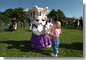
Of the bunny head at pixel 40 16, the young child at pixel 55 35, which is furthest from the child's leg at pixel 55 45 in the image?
the bunny head at pixel 40 16

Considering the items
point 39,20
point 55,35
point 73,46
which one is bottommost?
point 73,46

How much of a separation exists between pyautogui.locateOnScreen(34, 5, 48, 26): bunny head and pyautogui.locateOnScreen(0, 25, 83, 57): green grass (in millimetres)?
234

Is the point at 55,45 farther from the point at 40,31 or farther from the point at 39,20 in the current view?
the point at 39,20

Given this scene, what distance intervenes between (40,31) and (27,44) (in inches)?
9.5

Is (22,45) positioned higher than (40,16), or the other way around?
(40,16)

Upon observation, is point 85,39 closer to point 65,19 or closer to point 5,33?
point 65,19

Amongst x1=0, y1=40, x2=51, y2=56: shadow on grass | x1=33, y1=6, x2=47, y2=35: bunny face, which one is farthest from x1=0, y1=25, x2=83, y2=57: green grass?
x1=33, y1=6, x2=47, y2=35: bunny face

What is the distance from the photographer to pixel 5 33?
3123 millimetres

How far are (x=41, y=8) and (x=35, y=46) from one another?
45 centimetres

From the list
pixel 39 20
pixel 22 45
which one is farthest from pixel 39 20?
pixel 22 45

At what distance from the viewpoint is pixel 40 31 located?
2912 mm

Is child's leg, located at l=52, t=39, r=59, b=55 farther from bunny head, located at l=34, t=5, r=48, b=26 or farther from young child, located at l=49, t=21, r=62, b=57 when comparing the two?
bunny head, located at l=34, t=5, r=48, b=26

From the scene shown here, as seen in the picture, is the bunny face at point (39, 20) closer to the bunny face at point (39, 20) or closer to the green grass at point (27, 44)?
the bunny face at point (39, 20)

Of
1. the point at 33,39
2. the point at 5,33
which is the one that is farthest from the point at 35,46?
the point at 5,33
